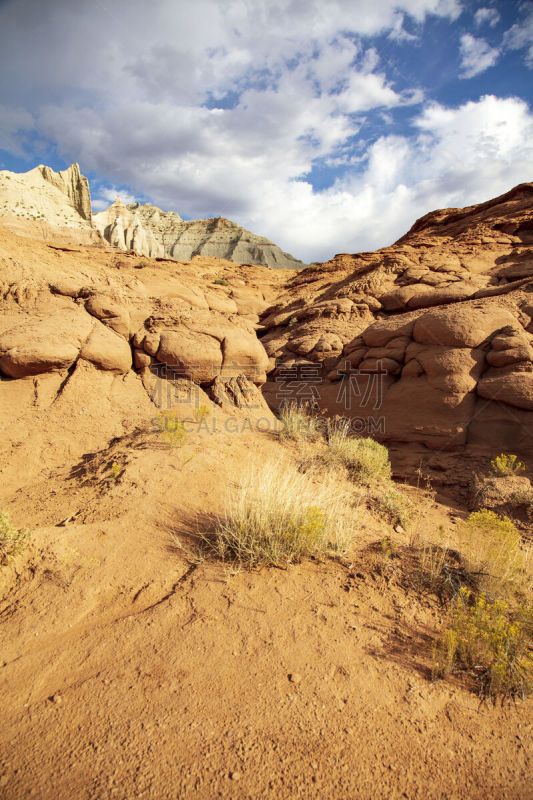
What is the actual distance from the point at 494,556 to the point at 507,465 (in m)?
3.28

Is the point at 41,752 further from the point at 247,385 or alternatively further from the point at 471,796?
the point at 247,385

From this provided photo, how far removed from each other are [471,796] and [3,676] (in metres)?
2.45

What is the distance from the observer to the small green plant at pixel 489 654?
6.57ft

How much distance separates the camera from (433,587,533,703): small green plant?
2004 mm

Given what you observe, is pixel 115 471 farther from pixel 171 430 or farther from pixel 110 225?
pixel 110 225

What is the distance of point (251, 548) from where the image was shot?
2.93 meters

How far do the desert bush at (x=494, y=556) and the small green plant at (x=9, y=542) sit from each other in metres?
3.84

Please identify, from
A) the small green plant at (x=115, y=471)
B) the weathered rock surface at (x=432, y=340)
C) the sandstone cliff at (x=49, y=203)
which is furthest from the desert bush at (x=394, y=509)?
the sandstone cliff at (x=49, y=203)

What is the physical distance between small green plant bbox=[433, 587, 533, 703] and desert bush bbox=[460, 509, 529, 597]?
1.73ft

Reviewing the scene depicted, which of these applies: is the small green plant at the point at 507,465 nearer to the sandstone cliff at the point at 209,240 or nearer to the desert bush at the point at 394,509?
the desert bush at the point at 394,509

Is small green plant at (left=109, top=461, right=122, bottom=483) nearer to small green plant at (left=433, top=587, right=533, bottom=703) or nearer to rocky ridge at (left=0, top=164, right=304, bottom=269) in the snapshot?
small green plant at (left=433, top=587, right=533, bottom=703)

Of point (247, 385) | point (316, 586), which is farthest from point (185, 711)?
point (247, 385)

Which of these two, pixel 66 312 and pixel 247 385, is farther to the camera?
pixel 247 385

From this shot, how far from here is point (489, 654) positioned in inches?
84.4
